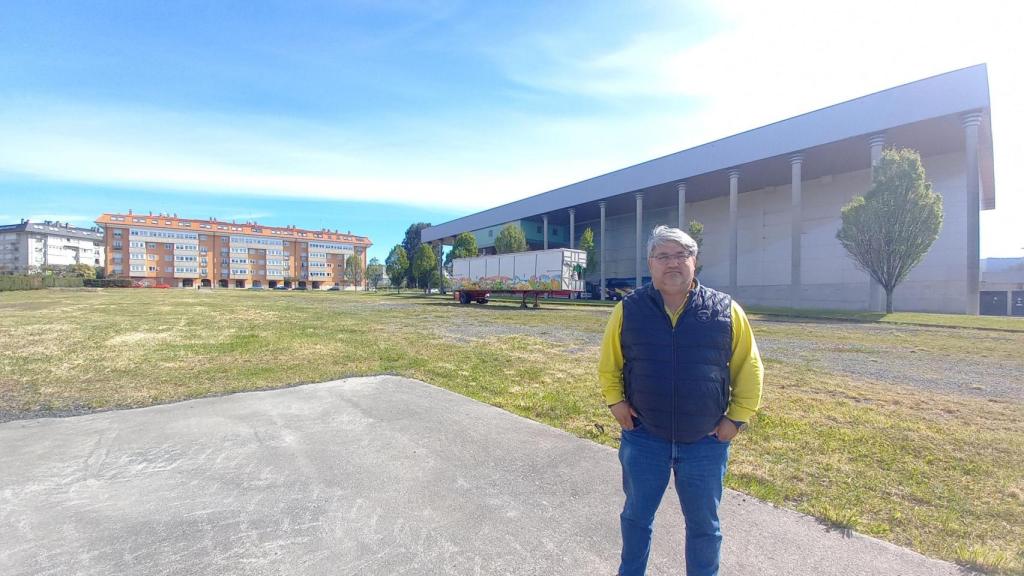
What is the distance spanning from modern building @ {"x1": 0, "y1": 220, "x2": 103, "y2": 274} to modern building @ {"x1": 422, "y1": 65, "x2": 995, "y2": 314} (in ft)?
452

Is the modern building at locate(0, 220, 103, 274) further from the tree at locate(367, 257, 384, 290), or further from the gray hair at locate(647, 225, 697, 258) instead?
the gray hair at locate(647, 225, 697, 258)

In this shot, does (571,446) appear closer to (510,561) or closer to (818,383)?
(510,561)

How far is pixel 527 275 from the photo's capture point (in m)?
28.0

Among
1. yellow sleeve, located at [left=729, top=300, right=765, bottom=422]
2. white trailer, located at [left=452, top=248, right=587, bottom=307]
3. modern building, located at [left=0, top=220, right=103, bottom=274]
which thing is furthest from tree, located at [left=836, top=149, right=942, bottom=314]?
modern building, located at [left=0, top=220, right=103, bottom=274]

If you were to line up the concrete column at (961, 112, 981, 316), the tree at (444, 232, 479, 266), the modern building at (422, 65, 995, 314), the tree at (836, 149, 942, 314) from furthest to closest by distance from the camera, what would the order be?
the tree at (444, 232, 479, 266) < the modern building at (422, 65, 995, 314) < the concrete column at (961, 112, 981, 316) < the tree at (836, 149, 942, 314)

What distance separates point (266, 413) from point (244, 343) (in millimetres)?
6417

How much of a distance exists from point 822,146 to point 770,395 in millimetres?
30184

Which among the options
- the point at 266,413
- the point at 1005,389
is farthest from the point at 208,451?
the point at 1005,389

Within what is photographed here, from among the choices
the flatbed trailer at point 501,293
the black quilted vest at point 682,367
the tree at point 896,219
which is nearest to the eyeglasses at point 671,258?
the black quilted vest at point 682,367

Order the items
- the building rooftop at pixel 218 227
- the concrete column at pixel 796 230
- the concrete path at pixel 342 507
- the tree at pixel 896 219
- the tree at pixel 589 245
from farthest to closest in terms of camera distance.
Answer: the building rooftop at pixel 218 227 < the tree at pixel 589 245 < the concrete column at pixel 796 230 < the tree at pixel 896 219 < the concrete path at pixel 342 507

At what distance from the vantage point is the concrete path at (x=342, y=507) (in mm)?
2510

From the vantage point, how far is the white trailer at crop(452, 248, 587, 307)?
2645 cm

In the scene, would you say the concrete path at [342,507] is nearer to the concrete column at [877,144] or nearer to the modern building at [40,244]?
the concrete column at [877,144]

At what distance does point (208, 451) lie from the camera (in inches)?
162
